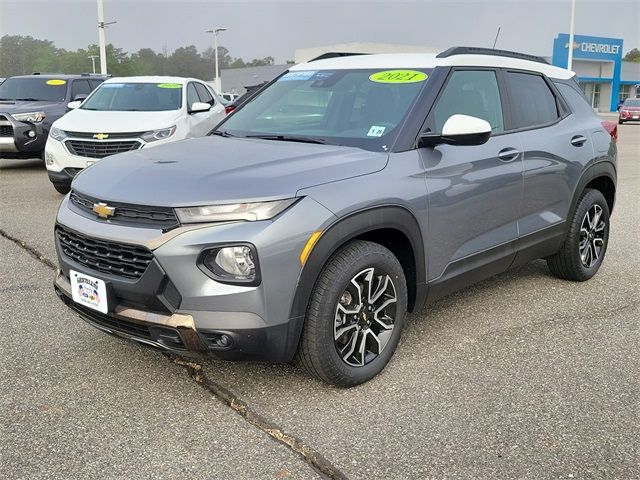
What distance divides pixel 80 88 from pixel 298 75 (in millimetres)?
9411

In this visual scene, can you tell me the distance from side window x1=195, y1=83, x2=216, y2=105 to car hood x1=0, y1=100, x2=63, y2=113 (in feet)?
8.89

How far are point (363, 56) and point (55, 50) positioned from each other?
10399cm

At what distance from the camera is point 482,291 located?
193 inches

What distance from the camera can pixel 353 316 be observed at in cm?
322

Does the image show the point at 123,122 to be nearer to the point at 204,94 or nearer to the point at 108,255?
the point at 204,94

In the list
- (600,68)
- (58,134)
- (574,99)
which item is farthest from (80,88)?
(600,68)

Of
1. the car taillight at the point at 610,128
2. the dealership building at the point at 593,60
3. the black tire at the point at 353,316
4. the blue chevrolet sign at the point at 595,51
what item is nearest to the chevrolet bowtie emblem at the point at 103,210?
the black tire at the point at 353,316

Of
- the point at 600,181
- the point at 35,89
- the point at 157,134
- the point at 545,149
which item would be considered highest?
the point at 35,89

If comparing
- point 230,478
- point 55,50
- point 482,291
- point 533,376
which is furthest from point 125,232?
point 55,50

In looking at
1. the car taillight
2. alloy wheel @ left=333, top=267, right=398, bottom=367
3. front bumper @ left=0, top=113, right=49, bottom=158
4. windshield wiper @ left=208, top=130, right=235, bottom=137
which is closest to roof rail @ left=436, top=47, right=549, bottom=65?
the car taillight

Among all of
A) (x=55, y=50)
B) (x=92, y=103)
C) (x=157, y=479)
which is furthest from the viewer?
(x=55, y=50)

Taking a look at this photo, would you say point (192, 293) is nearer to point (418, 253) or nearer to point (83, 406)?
point (83, 406)

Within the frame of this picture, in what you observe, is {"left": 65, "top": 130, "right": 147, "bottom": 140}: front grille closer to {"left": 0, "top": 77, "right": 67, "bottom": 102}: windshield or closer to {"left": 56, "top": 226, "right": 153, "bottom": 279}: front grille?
{"left": 0, "top": 77, "right": 67, "bottom": 102}: windshield

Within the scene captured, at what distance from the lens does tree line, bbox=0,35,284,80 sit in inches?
3435
